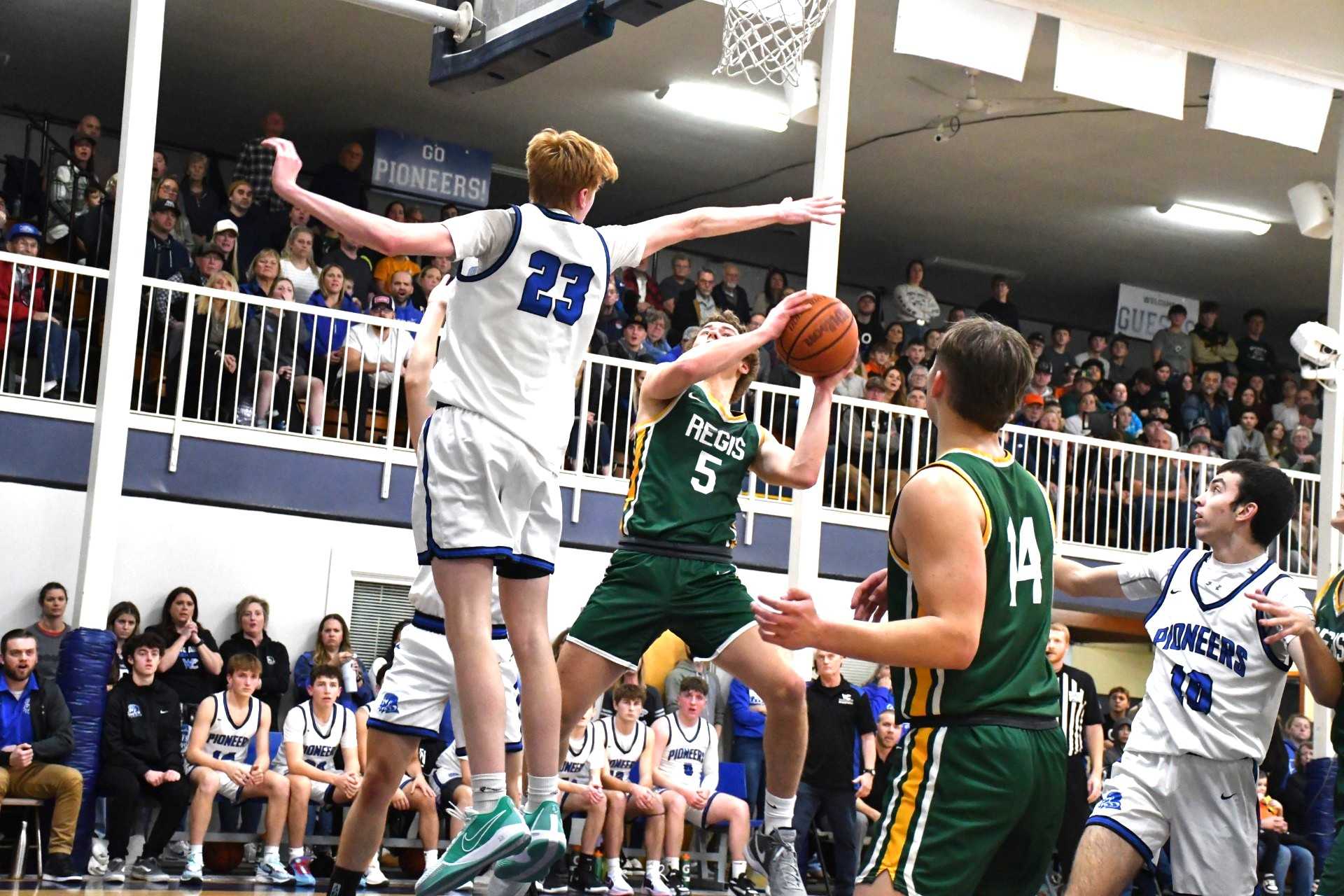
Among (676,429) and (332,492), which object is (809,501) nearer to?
(332,492)

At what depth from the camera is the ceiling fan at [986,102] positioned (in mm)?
13867

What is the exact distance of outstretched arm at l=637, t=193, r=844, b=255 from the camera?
15.9 ft

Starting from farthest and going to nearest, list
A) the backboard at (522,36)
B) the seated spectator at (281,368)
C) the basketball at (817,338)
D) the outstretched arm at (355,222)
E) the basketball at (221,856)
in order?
the seated spectator at (281,368)
the basketball at (221,856)
the backboard at (522,36)
the basketball at (817,338)
the outstretched arm at (355,222)

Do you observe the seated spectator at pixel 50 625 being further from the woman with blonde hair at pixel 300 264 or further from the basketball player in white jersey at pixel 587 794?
the basketball player in white jersey at pixel 587 794

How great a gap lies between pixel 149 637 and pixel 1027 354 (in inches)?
308

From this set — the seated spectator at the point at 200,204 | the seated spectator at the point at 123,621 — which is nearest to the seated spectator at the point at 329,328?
the seated spectator at the point at 200,204

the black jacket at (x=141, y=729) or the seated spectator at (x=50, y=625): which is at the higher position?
the seated spectator at (x=50, y=625)

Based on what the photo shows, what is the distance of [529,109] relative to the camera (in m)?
15.4

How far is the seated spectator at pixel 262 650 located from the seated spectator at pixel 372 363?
1.70m

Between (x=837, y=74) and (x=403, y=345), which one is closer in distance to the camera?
(x=837, y=74)

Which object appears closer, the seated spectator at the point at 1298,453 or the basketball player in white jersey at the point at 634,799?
the basketball player in white jersey at the point at 634,799

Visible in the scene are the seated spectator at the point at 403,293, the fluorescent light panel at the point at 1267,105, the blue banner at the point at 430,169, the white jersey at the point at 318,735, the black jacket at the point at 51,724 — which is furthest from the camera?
the blue banner at the point at 430,169

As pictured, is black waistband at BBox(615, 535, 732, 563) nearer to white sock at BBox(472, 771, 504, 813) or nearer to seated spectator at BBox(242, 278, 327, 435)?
white sock at BBox(472, 771, 504, 813)

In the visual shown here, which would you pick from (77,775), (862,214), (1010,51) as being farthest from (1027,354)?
(862,214)
